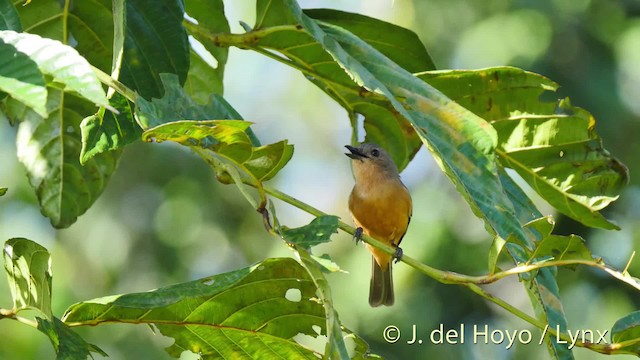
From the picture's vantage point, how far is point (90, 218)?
9188 millimetres

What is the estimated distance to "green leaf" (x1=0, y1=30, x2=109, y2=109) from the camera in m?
1.35

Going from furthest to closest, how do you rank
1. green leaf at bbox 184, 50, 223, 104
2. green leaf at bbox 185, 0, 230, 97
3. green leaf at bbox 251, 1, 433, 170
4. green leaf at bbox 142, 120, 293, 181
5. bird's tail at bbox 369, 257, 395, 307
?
bird's tail at bbox 369, 257, 395, 307 → green leaf at bbox 184, 50, 223, 104 → green leaf at bbox 185, 0, 230, 97 → green leaf at bbox 251, 1, 433, 170 → green leaf at bbox 142, 120, 293, 181

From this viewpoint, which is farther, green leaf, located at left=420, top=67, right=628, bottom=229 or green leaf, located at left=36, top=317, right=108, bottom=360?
green leaf, located at left=420, top=67, right=628, bottom=229

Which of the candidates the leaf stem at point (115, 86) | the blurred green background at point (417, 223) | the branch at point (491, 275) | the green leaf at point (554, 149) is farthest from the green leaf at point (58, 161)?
the blurred green background at point (417, 223)

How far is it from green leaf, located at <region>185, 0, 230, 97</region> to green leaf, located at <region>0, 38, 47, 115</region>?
127 centimetres

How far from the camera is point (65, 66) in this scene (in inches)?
53.9

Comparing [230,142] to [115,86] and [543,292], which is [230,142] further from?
[543,292]

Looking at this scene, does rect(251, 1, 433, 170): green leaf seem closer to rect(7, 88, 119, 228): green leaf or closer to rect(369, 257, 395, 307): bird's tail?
rect(7, 88, 119, 228): green leaf

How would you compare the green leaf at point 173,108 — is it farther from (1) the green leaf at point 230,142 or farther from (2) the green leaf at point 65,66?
(2) the green leaf at point 65,66

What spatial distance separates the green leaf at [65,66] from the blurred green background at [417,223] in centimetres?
551

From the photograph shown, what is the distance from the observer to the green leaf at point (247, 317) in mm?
2242

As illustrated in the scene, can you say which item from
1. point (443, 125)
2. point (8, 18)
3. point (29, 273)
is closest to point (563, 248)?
point (443, 125)

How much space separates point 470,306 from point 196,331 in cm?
572

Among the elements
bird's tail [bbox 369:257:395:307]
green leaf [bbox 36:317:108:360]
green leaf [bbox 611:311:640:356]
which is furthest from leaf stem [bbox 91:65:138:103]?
bird's tail [bbox 369:257:395:307]
